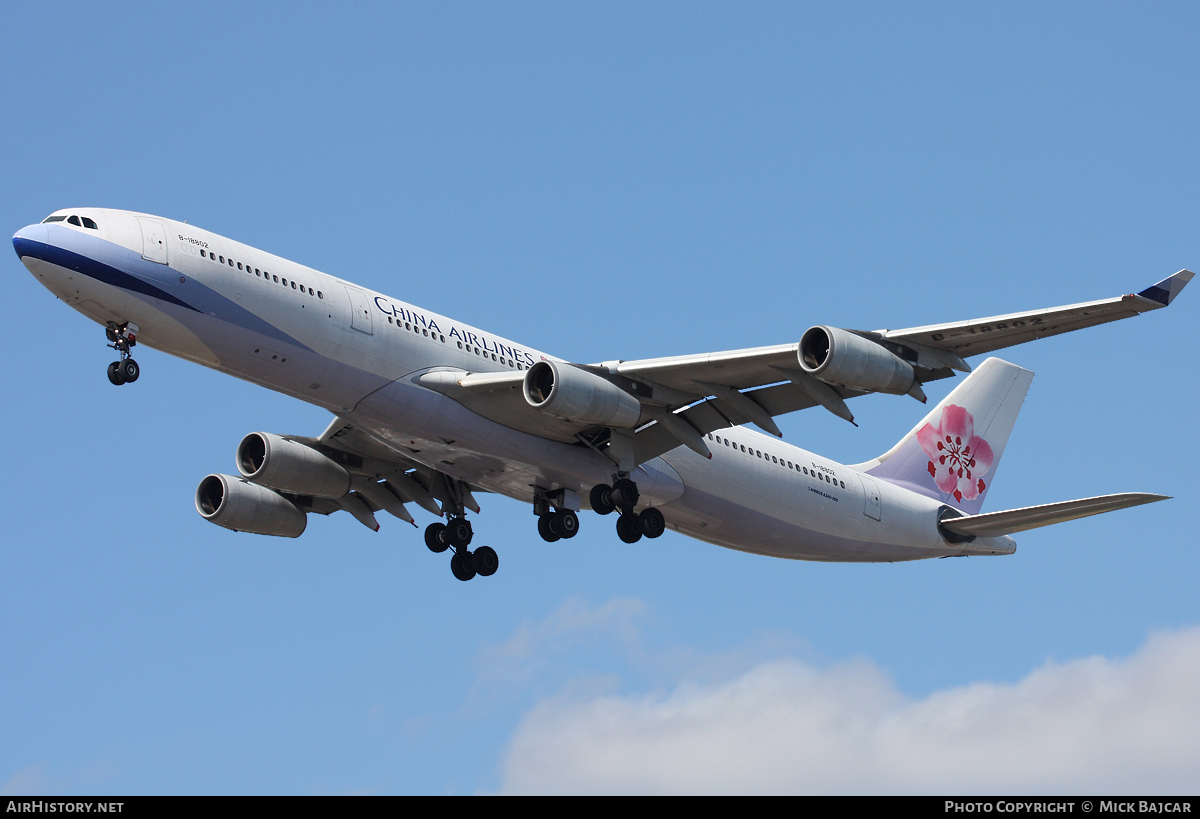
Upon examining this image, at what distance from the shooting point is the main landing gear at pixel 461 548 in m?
36.6

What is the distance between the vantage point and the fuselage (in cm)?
2781

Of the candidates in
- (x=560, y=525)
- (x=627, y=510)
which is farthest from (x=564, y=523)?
(x=627, y=510)

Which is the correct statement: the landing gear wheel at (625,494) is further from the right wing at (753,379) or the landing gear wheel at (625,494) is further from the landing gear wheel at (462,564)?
the landing gear wheel at (462,564)

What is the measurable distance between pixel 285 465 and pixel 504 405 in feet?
22.4

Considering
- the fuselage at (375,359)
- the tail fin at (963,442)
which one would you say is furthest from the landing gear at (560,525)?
the tail fin at (963,442)

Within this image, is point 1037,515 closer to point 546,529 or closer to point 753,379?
point 753,379

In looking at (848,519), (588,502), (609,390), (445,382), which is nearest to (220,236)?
(445,382)

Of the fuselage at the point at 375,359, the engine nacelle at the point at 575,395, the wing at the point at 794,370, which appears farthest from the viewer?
the engine nacelle at the point at 575,395

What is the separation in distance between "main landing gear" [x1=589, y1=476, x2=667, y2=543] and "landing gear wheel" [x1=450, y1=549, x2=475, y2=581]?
4978 mm

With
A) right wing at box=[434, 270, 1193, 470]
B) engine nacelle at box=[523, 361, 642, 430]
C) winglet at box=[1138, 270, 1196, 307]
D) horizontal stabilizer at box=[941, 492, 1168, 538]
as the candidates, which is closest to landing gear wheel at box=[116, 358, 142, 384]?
right wing at box=[434, 270, 1193, 470]

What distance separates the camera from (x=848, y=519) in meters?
37.8

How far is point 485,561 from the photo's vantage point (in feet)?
121

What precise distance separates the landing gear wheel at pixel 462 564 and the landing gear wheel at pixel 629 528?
16.8 ft

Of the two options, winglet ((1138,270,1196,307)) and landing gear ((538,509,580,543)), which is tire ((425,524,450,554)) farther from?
winglet ((1138,270,1196,307))
